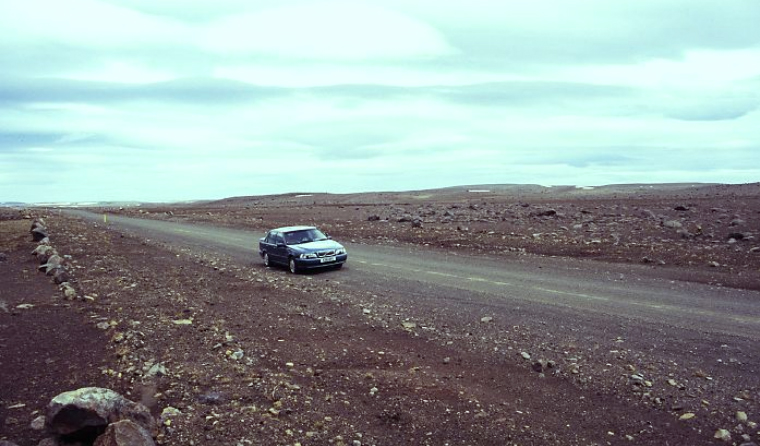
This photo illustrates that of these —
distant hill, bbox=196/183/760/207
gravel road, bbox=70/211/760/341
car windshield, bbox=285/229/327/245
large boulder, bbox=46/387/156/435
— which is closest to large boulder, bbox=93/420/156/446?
large boulder, bbox=46/387/156/435

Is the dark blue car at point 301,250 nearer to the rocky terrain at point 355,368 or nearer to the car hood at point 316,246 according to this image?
the car hood at point 316,246

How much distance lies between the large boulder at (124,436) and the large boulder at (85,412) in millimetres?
374

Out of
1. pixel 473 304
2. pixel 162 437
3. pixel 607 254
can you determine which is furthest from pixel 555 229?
pixel 162 437

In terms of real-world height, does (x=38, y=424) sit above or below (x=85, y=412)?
below

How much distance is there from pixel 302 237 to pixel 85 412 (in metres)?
15.7

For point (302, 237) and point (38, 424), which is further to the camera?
point (302, 237)

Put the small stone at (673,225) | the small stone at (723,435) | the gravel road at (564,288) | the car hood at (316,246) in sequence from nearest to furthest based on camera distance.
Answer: the small stone at (723,435)
the gravel road at (564,288)
the car hood at (316,246)
the small stone at (673,225)

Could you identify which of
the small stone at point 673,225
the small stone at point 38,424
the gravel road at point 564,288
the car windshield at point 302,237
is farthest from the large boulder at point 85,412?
the small stone at point 673,225

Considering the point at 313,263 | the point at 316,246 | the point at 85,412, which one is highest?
the point at 316,246

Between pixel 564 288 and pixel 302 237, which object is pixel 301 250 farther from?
pixel 564 288

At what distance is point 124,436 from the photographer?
5.34m

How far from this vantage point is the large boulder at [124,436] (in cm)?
526

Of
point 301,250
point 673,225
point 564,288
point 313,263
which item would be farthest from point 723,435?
point 673,225

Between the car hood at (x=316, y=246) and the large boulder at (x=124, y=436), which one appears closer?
the large boulder at (x=124, y=436)
